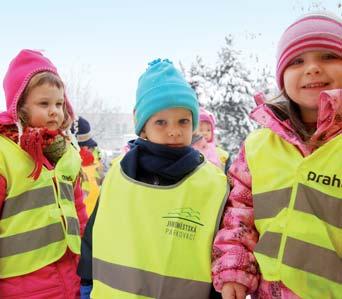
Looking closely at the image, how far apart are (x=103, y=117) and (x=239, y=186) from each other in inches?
1372

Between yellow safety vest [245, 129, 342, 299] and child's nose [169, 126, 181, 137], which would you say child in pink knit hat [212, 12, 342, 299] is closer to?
yellow safety vest [245, 129, 342, 299]

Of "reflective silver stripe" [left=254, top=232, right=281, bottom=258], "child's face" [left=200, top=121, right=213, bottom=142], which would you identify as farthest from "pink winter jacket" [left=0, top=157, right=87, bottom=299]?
"child's face" [left=200, top=121, right=213, bottom=142]

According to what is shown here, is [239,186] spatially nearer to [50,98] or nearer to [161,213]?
[161,213]

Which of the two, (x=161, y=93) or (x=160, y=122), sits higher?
(x=161, y=93)

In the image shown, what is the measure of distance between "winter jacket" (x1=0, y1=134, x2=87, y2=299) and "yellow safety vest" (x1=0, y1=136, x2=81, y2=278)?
37mm

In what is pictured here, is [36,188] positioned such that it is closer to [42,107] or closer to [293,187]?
[42,107]

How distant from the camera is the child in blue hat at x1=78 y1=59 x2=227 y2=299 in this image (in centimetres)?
177

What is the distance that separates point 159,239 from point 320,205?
0.66 m

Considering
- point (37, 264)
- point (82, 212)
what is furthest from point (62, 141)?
point (37, 264)

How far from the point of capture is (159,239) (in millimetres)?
1810

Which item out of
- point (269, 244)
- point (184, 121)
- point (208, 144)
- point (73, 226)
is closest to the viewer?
point (269, 244)

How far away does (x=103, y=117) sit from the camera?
36.1m

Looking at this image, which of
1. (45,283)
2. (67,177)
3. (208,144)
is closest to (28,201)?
(67,177)

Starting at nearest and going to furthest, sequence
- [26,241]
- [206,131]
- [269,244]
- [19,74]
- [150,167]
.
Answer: [269,244]
[150,167]
[26,241]
[19,74]
[206,131]
